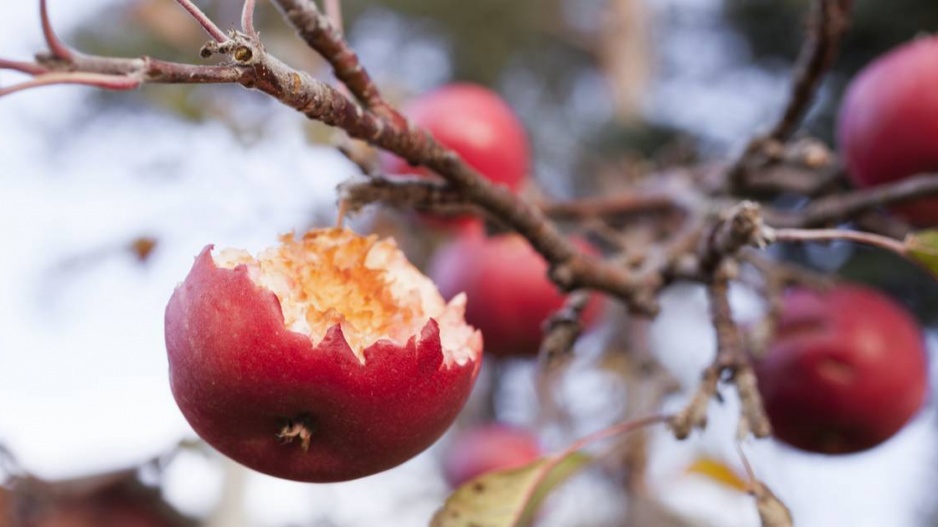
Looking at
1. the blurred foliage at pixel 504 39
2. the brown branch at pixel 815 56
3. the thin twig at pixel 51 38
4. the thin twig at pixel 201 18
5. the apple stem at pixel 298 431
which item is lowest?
the apple stem at pixel 298 431

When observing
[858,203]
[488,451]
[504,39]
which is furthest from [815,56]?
[504,39]

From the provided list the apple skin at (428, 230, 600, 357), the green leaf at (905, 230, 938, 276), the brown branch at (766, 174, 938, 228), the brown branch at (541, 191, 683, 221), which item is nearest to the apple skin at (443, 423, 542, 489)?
the apple skin at (428, 230, 600, 357)

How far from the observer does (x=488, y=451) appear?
110cm

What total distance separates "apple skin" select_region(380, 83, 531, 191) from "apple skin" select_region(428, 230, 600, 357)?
0.28ft

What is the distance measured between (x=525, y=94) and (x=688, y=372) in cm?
131

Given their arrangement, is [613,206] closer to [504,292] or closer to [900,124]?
[504,292]

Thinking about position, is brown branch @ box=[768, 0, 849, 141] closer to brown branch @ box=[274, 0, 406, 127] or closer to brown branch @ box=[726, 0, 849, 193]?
brown branch @ box=[726, 0, 849, 193]

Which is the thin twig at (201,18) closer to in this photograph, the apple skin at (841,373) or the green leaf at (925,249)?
the green leaf at (925,249)

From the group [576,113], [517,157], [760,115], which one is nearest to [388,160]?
[517,157]

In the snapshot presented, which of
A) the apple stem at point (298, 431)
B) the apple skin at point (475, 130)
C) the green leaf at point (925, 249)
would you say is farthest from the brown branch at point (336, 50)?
the apple skin at point (475, 130)

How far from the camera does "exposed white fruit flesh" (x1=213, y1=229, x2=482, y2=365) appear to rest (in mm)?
404

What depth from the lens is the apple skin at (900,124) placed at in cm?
73

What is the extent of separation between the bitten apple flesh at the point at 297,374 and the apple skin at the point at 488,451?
69cm

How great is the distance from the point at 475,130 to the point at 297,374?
588 millimetres
